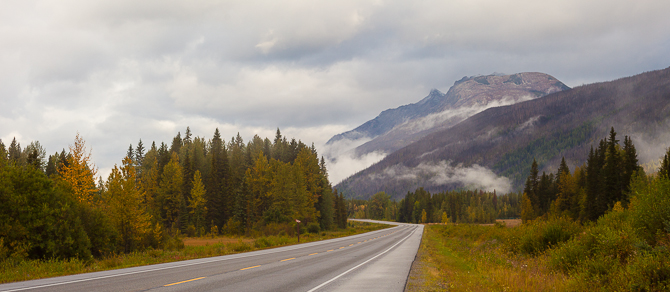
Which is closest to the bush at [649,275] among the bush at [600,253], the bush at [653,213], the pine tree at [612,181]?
the bush at [600,253]

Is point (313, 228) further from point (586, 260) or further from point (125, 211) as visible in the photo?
point (586, 260)

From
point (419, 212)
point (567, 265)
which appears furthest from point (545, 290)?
point (419, 212)

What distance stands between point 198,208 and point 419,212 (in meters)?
131

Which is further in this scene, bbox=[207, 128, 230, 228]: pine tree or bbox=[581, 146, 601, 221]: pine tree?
bbox=[207, 128, 230, 228]: pine tree

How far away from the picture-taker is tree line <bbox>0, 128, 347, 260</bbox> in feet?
68.4

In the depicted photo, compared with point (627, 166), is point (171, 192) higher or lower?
higher

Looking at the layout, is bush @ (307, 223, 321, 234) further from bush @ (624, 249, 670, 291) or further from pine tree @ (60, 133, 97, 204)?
bush @ (624, 249, 670, 291)

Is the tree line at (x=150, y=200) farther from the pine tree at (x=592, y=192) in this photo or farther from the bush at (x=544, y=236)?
the pine tree at (x=592, y=192)

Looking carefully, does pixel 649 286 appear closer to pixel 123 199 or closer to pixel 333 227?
pixel 123 199

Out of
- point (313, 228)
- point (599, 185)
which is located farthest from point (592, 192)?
point (313, 228)

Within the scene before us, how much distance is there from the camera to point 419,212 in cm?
17638

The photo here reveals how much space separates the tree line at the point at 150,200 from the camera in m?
20.9

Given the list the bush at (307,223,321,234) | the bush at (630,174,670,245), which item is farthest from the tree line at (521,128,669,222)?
the bush at (630,174,670,245)

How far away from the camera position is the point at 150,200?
66062mm
